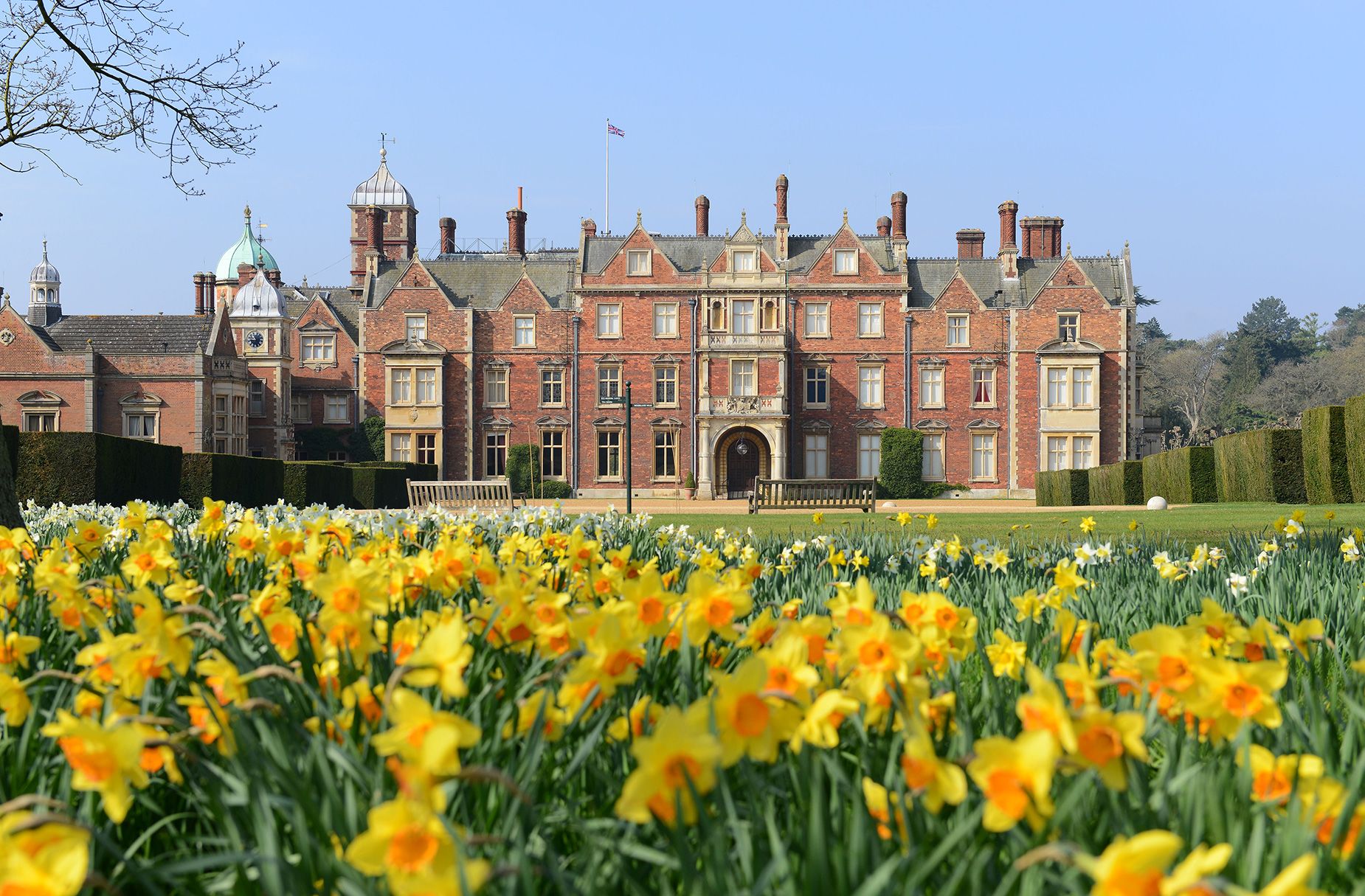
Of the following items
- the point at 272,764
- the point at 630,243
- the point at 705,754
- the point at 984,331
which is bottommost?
the point at 272,764

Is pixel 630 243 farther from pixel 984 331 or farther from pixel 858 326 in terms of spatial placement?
pixel 984 331

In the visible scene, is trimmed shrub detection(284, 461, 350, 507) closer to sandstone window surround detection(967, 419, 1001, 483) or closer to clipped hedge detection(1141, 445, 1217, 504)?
clipped hedge detection(1141, 445, 1217, 504)

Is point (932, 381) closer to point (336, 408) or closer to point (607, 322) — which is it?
point (607, 322)

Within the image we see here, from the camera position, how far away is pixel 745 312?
4216 cm

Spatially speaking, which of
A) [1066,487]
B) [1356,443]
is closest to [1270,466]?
[1356,443]

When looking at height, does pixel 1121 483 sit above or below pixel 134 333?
below

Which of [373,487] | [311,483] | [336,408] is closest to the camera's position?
[311,483]

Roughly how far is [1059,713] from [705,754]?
425 mm

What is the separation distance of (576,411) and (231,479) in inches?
827

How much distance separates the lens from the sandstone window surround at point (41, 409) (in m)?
39.0

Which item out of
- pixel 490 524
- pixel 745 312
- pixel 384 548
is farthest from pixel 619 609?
pixel 745 312

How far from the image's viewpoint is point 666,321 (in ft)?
139

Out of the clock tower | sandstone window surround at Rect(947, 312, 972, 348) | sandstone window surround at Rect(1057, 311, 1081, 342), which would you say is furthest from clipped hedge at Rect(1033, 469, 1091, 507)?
the clock tower

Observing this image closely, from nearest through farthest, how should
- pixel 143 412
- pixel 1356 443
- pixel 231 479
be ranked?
pixel 1356 443, pixel 231 479, pixel 143 412
